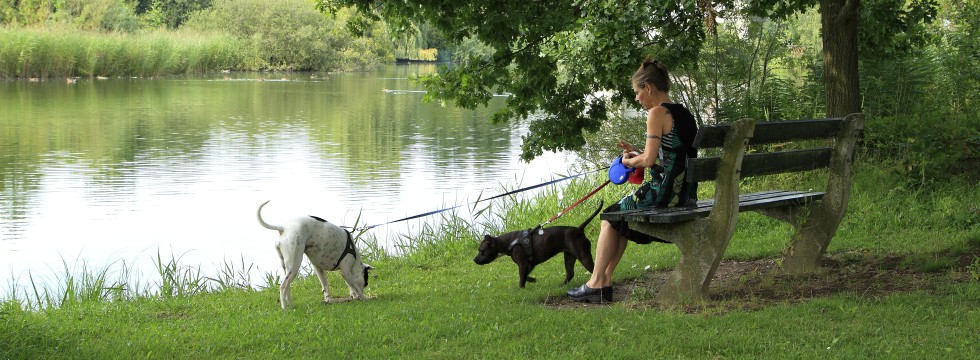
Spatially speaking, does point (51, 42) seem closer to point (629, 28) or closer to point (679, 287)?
point (629, 28)

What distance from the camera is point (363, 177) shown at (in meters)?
18.4

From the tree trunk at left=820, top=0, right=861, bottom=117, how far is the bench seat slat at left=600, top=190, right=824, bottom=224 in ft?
11.9

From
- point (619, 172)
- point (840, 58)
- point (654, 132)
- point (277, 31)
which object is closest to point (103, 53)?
point (277, 31)

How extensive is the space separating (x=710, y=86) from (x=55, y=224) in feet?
30.9

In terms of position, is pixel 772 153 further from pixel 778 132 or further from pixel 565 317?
pixel 565 317

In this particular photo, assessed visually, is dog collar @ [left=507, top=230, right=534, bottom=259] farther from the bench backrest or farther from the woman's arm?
the bench backrest

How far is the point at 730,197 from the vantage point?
5.89 metres

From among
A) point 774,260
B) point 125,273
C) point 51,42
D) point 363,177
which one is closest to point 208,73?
point 51,42

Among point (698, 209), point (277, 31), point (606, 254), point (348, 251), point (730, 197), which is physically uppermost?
point (277, 31)

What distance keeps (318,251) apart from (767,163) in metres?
3.18

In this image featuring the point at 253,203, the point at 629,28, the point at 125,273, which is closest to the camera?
the point at 629,28

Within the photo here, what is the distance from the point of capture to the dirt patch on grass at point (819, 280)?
624cm

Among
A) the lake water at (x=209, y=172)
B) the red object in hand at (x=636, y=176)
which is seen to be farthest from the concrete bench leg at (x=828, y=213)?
the lake water at (x=209, y=172)

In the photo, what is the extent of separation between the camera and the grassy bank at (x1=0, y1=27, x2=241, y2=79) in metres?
41.4
